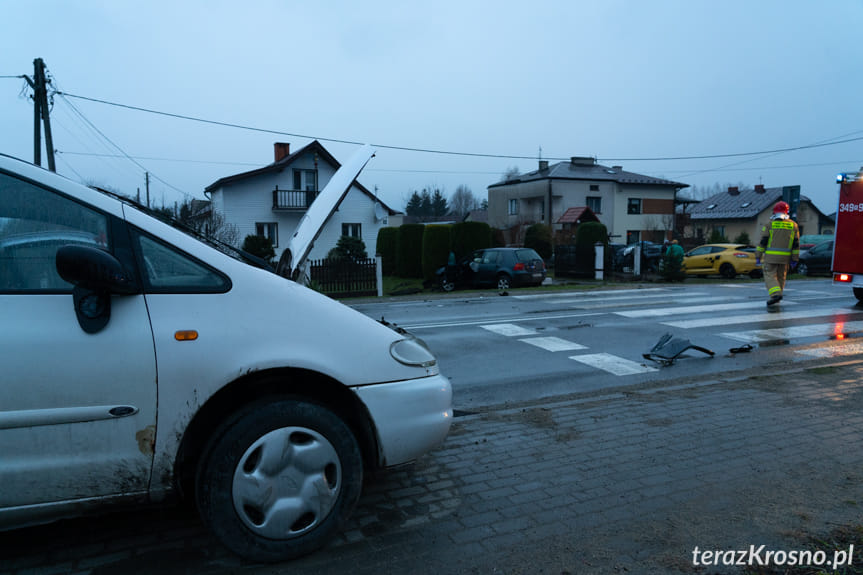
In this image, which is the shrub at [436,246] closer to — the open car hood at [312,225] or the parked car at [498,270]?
the parked car at [498,270]

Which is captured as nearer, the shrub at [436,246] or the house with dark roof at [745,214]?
the shrub at [436,246]

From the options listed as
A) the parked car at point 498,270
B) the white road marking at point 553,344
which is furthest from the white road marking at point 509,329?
the parked car at point 498,270

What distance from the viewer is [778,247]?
11578 mm

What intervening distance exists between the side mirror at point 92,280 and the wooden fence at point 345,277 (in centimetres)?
1559

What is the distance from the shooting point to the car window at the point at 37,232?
245cm

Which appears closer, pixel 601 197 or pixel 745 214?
pixel 601 197

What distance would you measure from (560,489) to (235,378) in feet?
6.94

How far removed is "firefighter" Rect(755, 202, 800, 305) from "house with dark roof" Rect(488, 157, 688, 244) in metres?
33.2

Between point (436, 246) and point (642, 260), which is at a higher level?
point (436, 246)

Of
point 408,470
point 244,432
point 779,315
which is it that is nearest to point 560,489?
point 408,470

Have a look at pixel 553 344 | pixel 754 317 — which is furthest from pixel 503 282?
pixel 553 344

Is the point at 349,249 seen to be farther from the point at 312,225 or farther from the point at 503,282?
the point at 312,225

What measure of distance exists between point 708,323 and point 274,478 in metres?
9.47

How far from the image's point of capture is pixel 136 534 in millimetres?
3016
